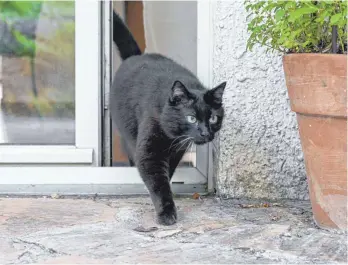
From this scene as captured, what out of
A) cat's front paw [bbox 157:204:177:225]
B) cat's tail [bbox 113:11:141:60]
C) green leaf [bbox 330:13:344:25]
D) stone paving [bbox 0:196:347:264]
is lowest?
stone paving [bbox 0:196:347:264]

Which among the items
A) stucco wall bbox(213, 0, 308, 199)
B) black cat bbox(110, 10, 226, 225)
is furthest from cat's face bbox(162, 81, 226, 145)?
stucco wall bbox(213, 0, 308, 199)

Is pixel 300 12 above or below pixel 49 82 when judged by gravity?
above

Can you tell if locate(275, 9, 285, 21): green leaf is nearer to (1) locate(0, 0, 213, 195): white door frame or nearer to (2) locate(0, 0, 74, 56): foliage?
(1) locate(0, 0, 213, 195): white door frame

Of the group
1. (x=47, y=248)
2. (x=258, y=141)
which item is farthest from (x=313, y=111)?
(x=47, y=248)

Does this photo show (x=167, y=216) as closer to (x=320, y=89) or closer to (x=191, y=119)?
(x=191, y=119)

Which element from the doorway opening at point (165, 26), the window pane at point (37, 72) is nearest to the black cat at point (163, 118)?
the window pane at point (37, 72)

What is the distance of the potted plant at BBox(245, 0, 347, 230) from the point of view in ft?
7.41

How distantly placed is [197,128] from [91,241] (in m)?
0.70

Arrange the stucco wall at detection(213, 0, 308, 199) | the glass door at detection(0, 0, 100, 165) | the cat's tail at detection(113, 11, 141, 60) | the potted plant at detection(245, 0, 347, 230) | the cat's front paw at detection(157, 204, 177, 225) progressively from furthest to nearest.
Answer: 1. the cat's tail at detection(113, 11, 141, 60)
2. the glass door at detection(0, 0, 100, 165)
3. the stucco wall at detection(213, 0, 308, 199)
4. the cat's front paw at detection(157, 204, 177, 225)
5. the potted plant at detection(245, 0, 347, 230)

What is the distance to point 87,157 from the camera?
3.29m

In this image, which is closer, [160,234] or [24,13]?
[160,234]

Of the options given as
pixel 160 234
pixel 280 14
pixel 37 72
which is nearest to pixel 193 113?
pixel 160 234

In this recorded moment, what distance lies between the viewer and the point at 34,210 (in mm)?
2857

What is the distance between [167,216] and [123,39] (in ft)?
4.14
